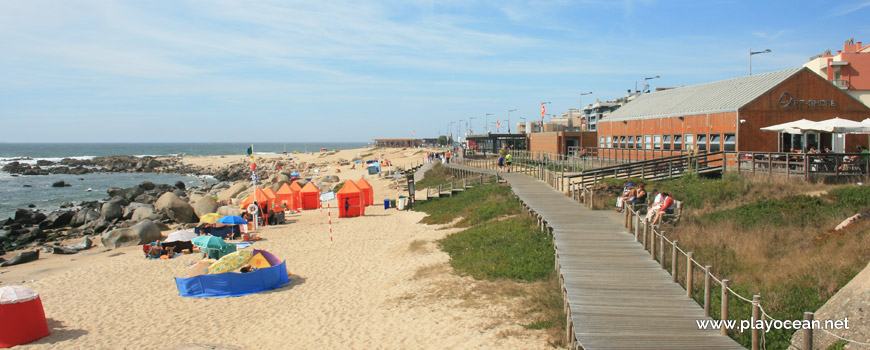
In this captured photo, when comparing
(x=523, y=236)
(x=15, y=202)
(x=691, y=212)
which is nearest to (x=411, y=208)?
(x=523, y=236)

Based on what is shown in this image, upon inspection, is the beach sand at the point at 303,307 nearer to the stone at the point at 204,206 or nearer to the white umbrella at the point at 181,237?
the white umbrella at the point at 181,237

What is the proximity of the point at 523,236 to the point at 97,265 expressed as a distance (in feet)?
50.1

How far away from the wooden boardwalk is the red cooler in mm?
11169

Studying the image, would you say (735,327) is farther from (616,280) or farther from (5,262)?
(5,262)

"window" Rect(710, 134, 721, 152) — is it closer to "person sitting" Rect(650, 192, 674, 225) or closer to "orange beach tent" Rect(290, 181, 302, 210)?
"person sitting" Rect(650, 192, 674, 225)

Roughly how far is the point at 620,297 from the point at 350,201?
20.9 metres

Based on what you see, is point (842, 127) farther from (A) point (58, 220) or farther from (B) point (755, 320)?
(A) point (58, 220)

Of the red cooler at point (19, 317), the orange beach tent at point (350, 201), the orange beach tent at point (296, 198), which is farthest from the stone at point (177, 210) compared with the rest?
the red cooler at point (19, 317)

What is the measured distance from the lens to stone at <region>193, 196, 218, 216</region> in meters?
32.2

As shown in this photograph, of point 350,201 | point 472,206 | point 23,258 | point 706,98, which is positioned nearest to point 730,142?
point 706,98

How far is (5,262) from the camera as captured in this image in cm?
2202

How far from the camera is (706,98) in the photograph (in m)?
26.4

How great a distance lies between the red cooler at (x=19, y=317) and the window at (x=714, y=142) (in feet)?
80.9

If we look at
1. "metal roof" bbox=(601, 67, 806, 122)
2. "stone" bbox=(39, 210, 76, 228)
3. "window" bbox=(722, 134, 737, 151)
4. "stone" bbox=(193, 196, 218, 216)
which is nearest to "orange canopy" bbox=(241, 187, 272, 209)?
"stone" bbox=(193, 196, 218, 216)
